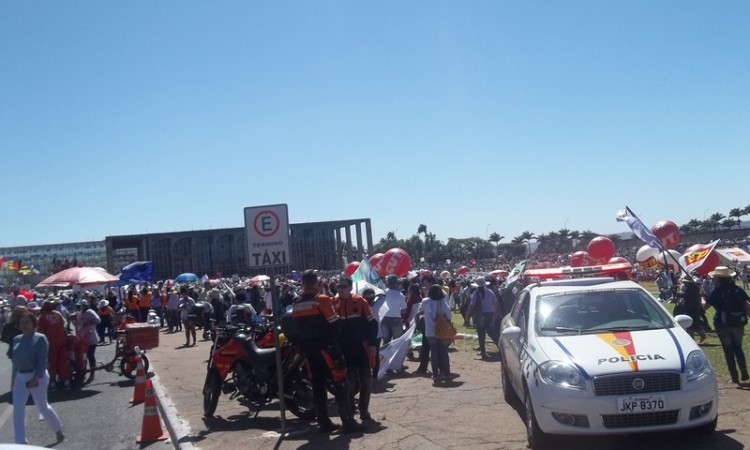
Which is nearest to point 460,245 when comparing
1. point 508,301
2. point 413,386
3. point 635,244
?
point 635,244

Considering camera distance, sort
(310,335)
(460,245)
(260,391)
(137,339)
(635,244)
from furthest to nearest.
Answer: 1. (460,245)
2. (635,244)
3. (137,339)
4. (260,391)
5. (310,335)

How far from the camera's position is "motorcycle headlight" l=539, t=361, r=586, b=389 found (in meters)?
6.50

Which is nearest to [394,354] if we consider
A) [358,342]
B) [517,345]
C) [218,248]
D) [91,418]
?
[358,342]

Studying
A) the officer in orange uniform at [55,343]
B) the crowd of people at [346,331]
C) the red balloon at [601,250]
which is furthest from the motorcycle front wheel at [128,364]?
the red balloon at [601,250]

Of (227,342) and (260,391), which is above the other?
(227,342)

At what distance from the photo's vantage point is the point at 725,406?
8.37m

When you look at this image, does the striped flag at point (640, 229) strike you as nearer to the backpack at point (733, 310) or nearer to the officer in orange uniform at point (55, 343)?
the backpack at point (733, 310)

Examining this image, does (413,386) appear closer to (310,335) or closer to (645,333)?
(310,335)

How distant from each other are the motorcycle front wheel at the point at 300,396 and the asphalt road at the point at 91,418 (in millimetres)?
1575

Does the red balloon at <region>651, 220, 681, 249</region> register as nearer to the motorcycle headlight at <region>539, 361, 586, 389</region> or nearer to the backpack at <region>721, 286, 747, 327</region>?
the backpack at <region>721, 286, 747, 327</region>

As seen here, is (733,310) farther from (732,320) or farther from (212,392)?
(212,392)

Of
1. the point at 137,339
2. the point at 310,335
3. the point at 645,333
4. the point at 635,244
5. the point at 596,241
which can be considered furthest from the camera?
the point at 635,244

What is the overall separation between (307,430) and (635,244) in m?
66.8

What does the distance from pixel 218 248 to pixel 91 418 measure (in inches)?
2728
